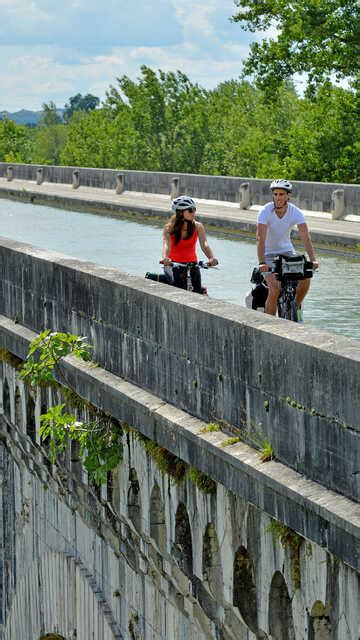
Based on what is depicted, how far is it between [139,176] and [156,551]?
1350 inches

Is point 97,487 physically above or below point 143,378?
below

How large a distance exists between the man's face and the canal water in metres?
1.90

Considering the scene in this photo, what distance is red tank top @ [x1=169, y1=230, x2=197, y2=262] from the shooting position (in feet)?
42.0

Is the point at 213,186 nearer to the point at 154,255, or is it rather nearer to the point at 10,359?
the point at 154,255

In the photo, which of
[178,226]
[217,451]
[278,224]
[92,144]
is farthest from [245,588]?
[92,144]

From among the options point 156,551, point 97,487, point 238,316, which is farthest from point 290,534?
point 97,487

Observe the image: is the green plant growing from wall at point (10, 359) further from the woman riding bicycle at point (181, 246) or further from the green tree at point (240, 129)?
the green tree at point (240, 129)

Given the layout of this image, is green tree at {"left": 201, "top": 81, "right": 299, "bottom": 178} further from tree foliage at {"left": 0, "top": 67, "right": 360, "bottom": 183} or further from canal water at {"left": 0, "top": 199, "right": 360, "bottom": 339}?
canal water at {"left": 0, "top": 199, "right": 360, "bottom": 339}

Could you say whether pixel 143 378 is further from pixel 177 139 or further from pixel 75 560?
pixel 177 139

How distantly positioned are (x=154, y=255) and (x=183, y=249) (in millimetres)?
9975

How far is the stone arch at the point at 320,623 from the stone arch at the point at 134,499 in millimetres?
2788

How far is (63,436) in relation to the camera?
10.7m

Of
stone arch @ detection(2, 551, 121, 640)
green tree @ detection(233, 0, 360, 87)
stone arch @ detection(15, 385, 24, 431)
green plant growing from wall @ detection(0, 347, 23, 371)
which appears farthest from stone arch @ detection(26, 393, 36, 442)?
green tree @ detection(233, 0, 360, 87)

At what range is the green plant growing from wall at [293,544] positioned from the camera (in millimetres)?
7176
